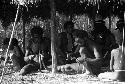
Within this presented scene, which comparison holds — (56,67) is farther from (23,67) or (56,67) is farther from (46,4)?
(46,4)

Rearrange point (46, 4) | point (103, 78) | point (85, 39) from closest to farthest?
point (103, 78), point (85, 39), point (46, 4)

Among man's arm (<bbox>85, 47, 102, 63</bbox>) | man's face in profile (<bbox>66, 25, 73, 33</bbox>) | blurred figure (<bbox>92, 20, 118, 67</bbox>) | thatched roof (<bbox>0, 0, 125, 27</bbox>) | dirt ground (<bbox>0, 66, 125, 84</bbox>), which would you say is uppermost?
thatched roof (<bbox>0, 0, 125, 27</bbox>)

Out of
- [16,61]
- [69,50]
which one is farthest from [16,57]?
[69,50]

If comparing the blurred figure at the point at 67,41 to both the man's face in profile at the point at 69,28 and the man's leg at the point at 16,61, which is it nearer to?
the man's face in profile at the point at 69,28

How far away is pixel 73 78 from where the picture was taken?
5.92 m

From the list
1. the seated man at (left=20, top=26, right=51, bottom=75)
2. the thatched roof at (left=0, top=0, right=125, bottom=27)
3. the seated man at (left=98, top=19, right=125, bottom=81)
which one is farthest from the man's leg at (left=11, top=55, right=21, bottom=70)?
the seated man at (left=98, top=19, right=125, bottom=81)

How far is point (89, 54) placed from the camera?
608cm

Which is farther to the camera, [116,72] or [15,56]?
[15,56]

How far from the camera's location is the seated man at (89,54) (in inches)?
227

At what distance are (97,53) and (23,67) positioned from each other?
213 centimetres

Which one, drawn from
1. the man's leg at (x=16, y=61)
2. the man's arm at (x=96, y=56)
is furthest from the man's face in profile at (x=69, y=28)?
the man's arm at (x=96, y=56)

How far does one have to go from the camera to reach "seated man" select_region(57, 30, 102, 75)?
5.75m

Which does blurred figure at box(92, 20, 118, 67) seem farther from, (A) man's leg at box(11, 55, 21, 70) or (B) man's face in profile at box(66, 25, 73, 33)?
(A) man's leg at box(11, 55, 21, 70)

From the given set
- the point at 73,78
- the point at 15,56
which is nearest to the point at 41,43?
the point at 15,56
